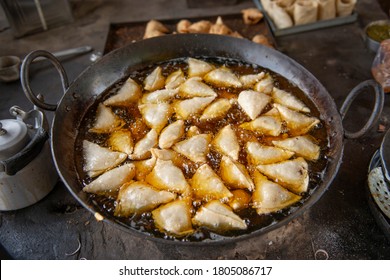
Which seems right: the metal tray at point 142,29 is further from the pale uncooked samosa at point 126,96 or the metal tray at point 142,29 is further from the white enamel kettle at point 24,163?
the white enamel kettle at point 24,163

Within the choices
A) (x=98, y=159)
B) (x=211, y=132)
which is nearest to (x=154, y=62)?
(x=211, y=132)

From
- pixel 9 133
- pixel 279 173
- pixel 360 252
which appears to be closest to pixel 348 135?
pixel 279 173

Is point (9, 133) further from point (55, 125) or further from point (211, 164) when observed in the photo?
point (211, 164)

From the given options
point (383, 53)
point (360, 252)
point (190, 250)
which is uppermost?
point (383, 53)

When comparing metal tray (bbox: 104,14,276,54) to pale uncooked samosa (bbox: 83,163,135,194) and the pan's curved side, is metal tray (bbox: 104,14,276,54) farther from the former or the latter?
pale uncooked samosa (bbox: 83,163,135,194)

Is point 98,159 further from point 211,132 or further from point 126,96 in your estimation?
point 211,132

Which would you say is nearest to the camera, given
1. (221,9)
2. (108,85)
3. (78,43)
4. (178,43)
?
(108,85)
